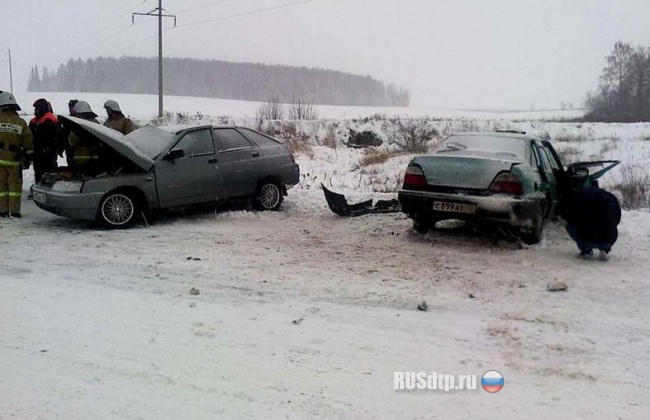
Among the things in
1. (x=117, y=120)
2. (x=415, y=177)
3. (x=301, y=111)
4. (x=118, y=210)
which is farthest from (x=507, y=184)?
(x=301, y=111)

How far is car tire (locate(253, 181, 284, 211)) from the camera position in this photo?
9.23 m

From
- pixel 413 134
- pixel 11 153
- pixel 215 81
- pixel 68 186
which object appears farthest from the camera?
pixel 215 81

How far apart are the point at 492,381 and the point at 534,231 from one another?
364cm

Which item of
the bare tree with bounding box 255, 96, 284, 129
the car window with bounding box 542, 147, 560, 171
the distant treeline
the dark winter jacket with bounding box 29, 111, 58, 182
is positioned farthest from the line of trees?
the dark winter jacket with bounding box 29, 111, 58, 182

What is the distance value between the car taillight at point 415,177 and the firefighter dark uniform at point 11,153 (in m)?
6.11

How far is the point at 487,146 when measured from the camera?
23.0 feet

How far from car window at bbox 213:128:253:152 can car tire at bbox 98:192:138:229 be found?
5.46 ft

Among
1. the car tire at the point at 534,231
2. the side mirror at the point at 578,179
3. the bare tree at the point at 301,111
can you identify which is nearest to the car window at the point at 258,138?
the car tire at the point at 534,231

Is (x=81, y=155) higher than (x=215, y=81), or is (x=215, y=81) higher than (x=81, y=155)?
(x=215, y=81)

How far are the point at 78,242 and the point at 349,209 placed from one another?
4156 mm

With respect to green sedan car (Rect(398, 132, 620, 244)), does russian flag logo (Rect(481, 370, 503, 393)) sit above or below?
below

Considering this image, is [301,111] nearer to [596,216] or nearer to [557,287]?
[596,216]

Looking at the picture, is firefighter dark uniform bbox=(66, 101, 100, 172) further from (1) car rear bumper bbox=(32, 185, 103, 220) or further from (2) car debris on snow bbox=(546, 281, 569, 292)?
(2) car debris on snow bbox=(546, 281, 569, 292)

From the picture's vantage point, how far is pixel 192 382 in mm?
3189
